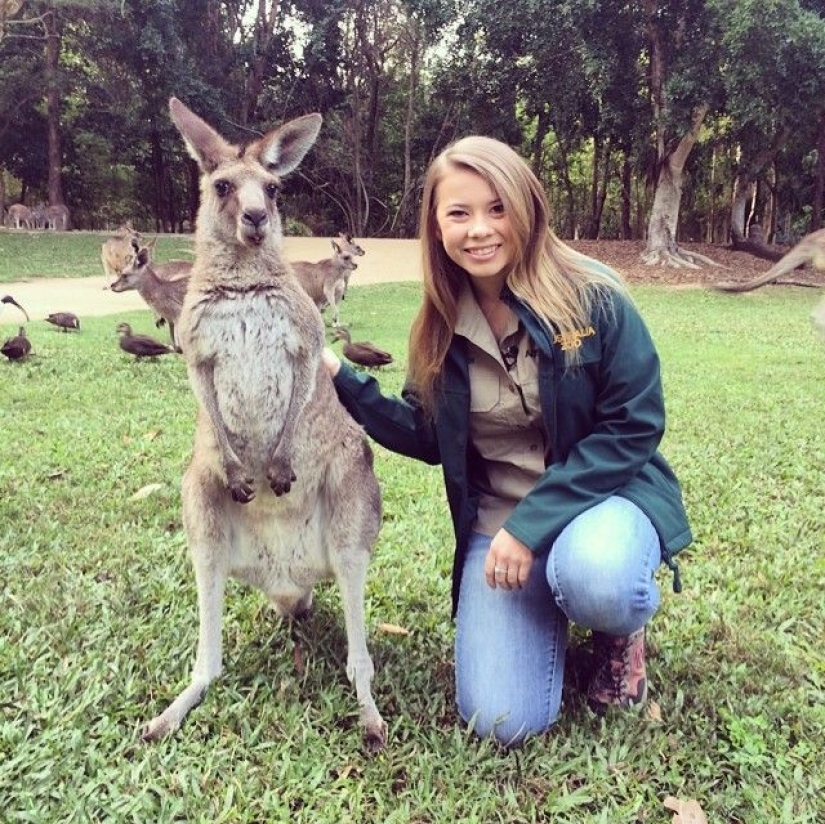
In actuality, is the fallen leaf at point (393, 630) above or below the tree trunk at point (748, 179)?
below

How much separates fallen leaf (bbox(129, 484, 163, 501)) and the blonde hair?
1.65m

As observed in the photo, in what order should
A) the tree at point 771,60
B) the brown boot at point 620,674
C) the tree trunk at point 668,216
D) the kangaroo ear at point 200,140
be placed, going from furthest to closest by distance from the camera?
the tree trunk at point 668,216 → the tree at point 771,60 → the kangaroo ear at point 200,140 → the brown boot at point 620,674

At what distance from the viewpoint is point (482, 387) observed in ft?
6.56

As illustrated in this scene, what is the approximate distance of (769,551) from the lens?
111 inches

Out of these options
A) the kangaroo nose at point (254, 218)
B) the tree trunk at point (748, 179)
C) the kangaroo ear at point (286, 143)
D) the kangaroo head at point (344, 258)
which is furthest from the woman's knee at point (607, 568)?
the tree trunk at point (748, 179)

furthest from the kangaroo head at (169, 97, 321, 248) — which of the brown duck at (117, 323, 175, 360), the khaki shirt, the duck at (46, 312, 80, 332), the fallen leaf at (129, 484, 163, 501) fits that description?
the duck at (46, 312, 80, 332)

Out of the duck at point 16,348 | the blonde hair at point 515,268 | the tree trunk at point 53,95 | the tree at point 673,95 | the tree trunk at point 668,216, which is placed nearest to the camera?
the blonde hair at point 515,268

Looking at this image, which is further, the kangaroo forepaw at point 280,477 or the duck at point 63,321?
the duck at point 63,321

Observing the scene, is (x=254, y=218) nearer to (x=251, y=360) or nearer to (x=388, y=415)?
(x=251, y=360)

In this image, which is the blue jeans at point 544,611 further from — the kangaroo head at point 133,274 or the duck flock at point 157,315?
the kangaroo head at point 133,274

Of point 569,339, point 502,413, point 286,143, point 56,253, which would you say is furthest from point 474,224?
point 56,253

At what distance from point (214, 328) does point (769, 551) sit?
6.70 ft

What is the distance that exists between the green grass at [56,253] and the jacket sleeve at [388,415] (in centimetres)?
1042

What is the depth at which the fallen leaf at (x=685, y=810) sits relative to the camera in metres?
1.60
